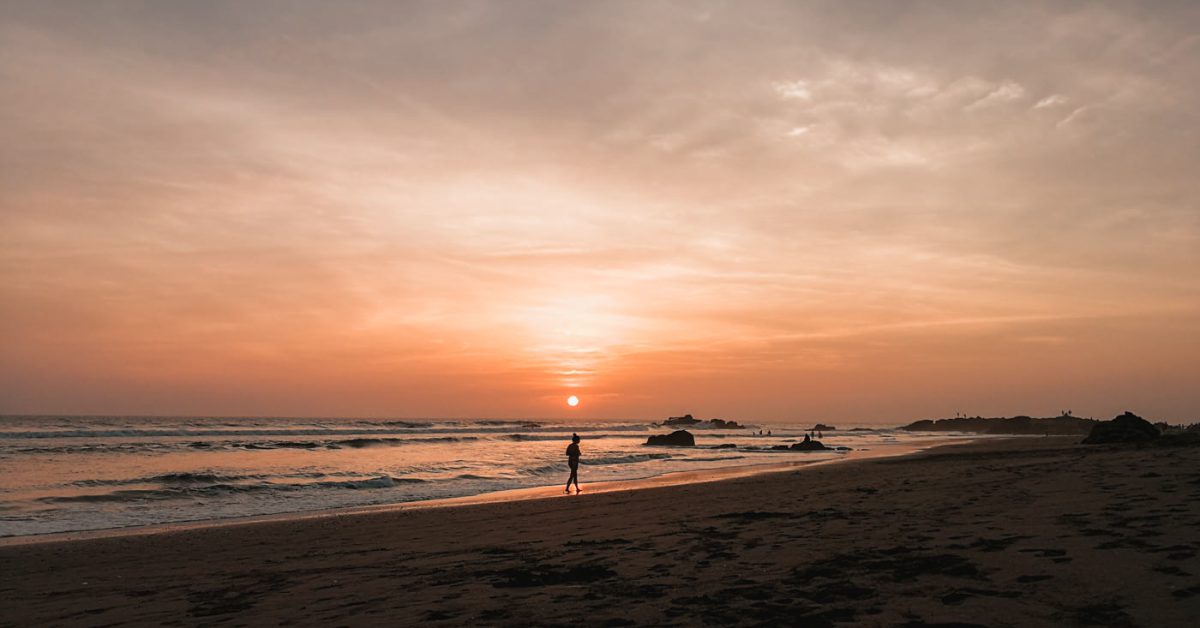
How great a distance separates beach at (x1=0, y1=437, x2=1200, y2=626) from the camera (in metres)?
6.08

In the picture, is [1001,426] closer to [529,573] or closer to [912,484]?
[912,484]

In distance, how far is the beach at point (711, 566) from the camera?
20.0 ft

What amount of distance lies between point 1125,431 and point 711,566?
28.5 m

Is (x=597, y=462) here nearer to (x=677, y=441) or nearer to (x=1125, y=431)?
(x=677, y=441)

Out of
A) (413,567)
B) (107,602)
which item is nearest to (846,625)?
(413,567)

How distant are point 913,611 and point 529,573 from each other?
4666mm

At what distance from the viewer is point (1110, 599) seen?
555 centimetres

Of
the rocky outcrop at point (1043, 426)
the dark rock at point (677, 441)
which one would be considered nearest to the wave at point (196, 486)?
the dark rock at point (677, 441)

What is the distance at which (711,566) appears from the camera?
843cm

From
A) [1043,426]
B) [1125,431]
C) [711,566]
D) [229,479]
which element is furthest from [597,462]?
[1043,426]

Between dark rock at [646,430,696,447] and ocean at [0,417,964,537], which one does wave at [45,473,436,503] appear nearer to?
ocean at [0,417,964,537]

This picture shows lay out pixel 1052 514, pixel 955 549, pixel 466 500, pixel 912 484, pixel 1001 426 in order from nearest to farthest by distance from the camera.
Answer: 1. pixel 955 549
2. pixel 1052 514
3. pixel 912 484
4. pixel 466 500
5. pixel 1001 426

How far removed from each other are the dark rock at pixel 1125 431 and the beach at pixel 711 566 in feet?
49.7

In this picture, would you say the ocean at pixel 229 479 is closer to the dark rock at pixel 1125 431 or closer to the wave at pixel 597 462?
the wave at pixel 597 462
